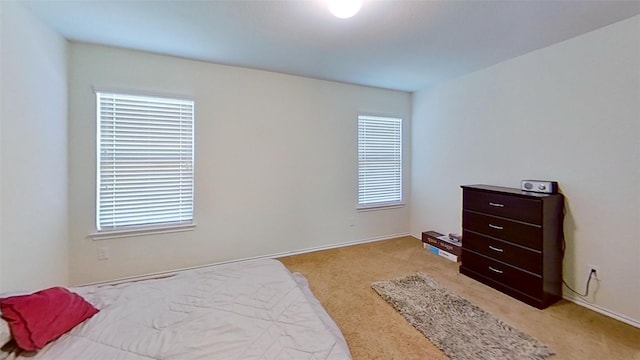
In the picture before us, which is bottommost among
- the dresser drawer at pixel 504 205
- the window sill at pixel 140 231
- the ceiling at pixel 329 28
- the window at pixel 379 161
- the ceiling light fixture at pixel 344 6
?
the window sill at pixel 140 231

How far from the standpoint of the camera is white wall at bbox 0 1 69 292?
179 cm

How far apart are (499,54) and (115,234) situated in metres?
4.38

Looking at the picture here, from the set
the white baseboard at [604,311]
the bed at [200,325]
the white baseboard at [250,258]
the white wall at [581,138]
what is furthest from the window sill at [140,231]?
the white baseboard at [604,311]

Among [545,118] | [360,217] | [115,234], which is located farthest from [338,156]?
[115,234]

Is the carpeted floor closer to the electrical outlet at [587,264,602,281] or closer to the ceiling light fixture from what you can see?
the electrical outlet at [587,264,602,281]

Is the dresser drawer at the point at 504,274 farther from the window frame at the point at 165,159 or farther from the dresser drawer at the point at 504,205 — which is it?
the window frame at the point at 165,159

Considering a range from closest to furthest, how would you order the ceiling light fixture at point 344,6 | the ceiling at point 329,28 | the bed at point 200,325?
the bed at point 200,325 < the ceiling light fixture at point 344,6 < the ceiling at point 329,28

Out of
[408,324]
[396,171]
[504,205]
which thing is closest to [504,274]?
[504,205]

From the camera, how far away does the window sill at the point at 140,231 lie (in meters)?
2.70

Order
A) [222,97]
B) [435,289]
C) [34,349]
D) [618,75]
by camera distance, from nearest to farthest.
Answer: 1. [34,349]
2. [618,75]
3. [435,289]
4. [222,97]

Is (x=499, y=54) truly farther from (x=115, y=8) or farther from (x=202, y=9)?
(x=115, y=8)

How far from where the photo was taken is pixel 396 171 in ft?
14.5

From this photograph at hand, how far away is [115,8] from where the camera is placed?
200cm

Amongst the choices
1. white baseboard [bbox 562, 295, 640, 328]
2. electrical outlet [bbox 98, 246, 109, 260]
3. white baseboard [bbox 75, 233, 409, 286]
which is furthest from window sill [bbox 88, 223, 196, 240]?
white baseboard [bbox 562, 295, 640, 328]
